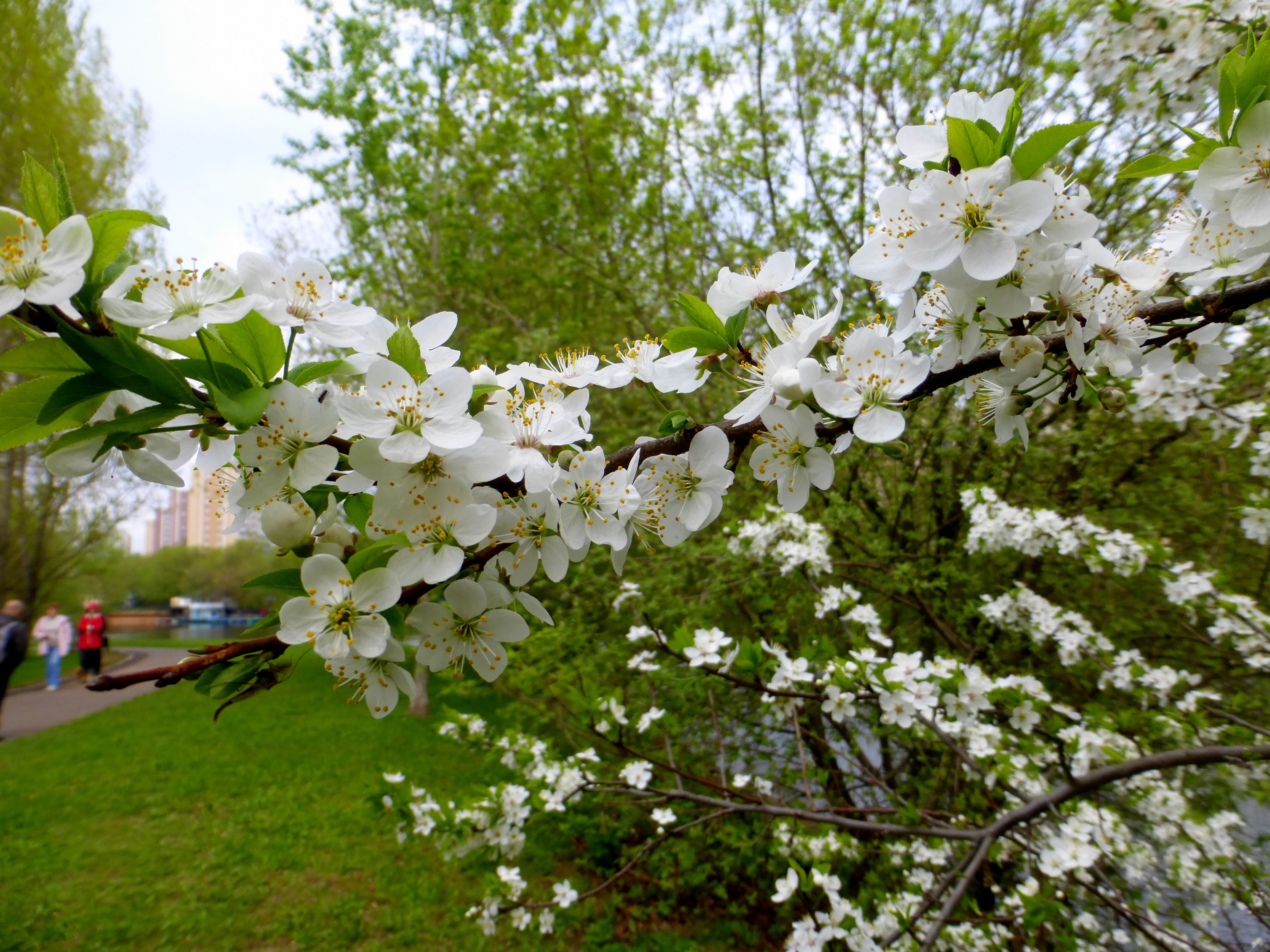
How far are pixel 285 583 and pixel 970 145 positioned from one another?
967mm

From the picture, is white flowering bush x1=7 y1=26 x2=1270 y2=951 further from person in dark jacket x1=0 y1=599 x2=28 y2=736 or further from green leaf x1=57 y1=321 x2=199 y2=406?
person in dark jacket x1=0 y1=599 x2=28 y2=736


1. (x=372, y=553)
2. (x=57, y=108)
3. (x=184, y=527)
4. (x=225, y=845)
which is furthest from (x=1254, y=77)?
(x=184, y=527)

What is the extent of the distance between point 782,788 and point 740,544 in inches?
61.5

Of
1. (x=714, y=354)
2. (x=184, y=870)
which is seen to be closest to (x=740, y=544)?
(x=714, y=354)

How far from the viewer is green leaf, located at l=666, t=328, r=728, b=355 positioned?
3.09 feet

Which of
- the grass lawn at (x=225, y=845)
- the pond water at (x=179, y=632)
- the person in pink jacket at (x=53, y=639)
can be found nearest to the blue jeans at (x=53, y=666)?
the person in pink jacket at (x=53, y=639)

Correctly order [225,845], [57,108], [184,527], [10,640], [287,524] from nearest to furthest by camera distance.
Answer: [287,524]
[225,845]
[10,640]
[57,108]
[184,527]

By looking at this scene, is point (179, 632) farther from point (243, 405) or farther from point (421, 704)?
point (243, 405)

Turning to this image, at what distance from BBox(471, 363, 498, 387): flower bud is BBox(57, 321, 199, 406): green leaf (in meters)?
0.33

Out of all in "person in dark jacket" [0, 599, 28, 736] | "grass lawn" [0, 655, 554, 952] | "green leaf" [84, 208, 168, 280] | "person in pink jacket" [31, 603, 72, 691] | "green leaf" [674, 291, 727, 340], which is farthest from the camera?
"person in pink jacket" [31, 603, 72, 691]

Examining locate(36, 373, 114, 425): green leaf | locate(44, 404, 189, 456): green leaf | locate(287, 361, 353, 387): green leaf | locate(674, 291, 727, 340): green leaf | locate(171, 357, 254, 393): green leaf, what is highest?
locate(674, 291, 727, 340): green leaf

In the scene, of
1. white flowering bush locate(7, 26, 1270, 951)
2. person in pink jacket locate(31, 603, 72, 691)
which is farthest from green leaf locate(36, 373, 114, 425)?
person in pink jacket locate(31, 603, 72, 691)

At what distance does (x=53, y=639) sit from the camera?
10203 mm

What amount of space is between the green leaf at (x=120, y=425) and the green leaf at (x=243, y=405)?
2.0 inches
